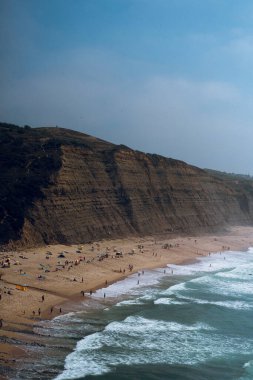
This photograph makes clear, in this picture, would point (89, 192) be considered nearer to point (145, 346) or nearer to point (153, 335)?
point (153, 335)

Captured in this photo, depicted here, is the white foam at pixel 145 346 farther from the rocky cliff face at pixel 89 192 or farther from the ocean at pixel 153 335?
the rocky cliff face at pixel 89 192

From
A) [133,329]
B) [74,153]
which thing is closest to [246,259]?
[74,153]

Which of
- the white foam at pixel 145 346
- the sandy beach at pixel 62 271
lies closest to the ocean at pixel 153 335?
the white foam at pixel 145 346

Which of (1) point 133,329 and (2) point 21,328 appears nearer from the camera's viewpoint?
(2) point 21,328

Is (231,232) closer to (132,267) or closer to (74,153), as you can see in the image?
(74,153)

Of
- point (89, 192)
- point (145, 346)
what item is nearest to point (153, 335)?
point (145, 346)

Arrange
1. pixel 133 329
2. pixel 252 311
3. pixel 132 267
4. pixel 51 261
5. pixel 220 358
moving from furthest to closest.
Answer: pixel 132 267 < pixel 51 261 < pixel 252 311 < pixel 133 329 < pixel 220 358

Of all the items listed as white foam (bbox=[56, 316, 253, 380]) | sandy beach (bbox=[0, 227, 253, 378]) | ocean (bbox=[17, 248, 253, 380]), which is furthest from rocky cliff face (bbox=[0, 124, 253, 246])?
white foam (bbox=[56, 316, 253, 380])
